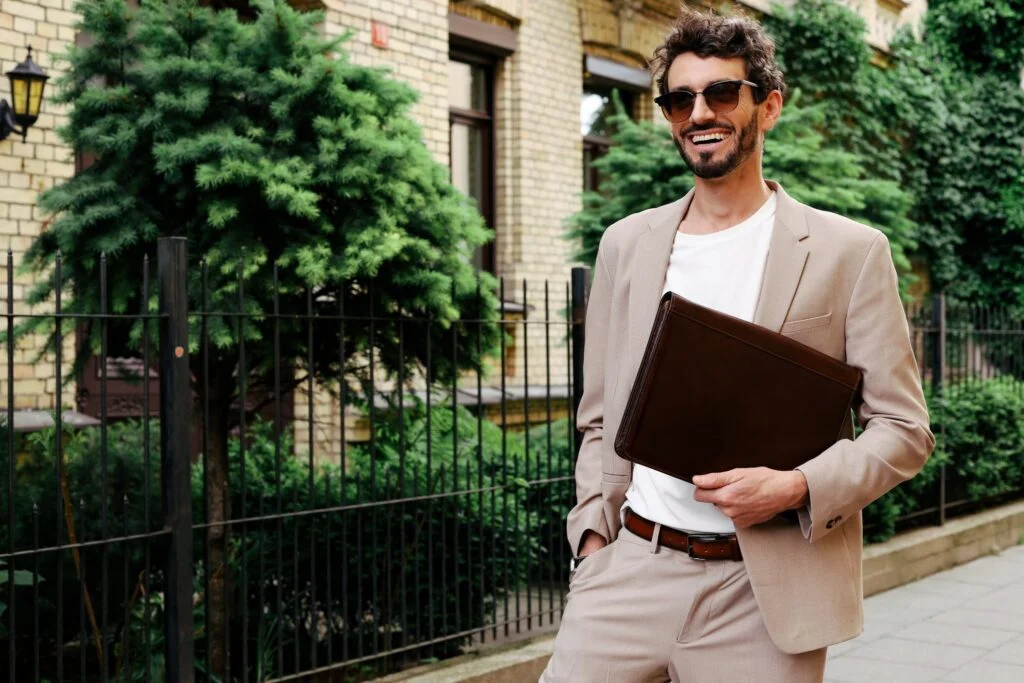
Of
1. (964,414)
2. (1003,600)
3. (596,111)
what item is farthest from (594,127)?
(1003,600)

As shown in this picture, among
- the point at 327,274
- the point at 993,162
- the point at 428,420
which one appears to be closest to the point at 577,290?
the point at 428,420

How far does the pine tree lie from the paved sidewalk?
285cm

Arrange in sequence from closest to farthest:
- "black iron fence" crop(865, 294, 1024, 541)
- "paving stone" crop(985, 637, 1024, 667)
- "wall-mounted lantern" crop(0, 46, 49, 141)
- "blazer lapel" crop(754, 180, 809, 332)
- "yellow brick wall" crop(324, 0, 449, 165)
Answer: "blazer lapel" crop(754, 180, 809, 332)
"paving stone" crop(985, 637, 1024, 667)
"wall-mounted lantern" crop(0, 46, 49, 141)
"black iron fence" crop(865, 294, 1024, 541)
"yellow brick wall" crop(324, 0, 449, 165)

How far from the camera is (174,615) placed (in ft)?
14.4

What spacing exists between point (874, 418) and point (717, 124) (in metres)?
0.68

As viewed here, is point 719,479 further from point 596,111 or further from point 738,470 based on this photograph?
point 596,111

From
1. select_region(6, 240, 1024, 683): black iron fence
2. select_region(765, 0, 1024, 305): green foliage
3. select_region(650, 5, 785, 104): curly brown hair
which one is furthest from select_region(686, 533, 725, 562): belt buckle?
select_region(765, 0, 1024, 305): green foliage

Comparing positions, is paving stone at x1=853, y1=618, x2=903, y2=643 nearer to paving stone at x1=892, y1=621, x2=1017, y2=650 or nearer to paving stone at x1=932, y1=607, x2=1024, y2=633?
paving stone at x1=892, y1=621, x2=1017, y2=650

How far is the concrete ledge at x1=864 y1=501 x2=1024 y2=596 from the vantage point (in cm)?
829

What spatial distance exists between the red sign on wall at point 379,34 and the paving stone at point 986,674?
6607mm

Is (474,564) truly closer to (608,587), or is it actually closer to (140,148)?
(140,148)

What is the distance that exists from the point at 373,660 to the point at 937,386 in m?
5.85

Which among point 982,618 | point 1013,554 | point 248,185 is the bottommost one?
point 1013,554

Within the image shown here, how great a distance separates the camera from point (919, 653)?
663 centimetres
